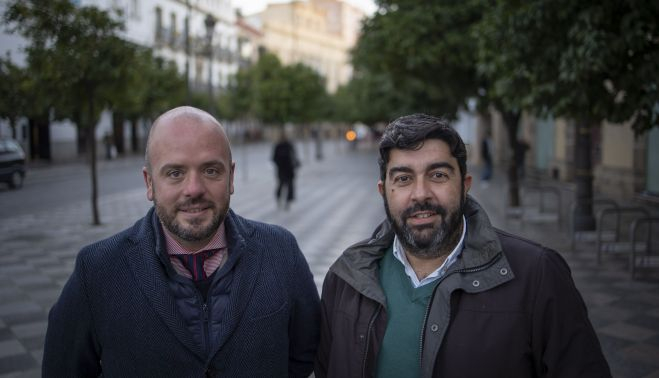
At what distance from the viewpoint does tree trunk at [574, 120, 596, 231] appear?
10773mm

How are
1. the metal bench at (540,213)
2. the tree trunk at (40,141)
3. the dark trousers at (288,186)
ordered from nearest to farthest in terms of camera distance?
1. the metal bench at (540,213)
2. the dark trousers at (288,186)
3. the tree trunk at (40,141)

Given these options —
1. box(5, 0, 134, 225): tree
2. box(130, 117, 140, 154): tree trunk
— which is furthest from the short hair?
box(130, 117, 140, 154): tree trunk

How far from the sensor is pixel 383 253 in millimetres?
2527

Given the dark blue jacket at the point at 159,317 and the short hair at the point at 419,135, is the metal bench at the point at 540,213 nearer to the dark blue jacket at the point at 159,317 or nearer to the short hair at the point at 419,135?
the short hair at the point at 419,135

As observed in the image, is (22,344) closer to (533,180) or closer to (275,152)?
(275,152)

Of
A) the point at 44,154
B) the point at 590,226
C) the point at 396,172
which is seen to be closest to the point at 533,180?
the point at 590,226

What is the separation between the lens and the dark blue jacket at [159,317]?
7.27 ft

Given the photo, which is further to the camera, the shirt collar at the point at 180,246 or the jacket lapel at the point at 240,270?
the shirt collar at the point at 180,246

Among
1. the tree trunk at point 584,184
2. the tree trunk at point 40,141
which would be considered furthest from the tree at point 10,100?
the tree trunk at point 584,184

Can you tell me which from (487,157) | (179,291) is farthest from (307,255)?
(487,157)

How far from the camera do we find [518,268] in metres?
2.23

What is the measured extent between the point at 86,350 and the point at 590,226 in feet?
32.9

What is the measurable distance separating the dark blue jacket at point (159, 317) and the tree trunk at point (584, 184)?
9420 mm

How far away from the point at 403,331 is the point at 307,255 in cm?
739
